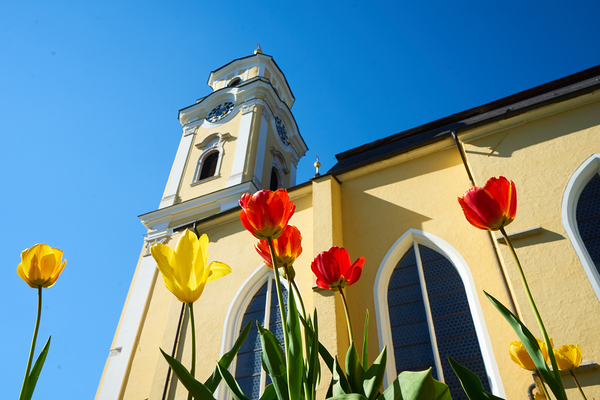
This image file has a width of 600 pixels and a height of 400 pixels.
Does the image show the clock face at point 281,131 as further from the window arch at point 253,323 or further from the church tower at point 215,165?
the window arch at point 253,323

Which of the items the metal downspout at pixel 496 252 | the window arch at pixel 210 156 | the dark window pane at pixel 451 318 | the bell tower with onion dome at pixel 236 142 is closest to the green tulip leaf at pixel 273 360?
the metal downspout at pixel 496 252

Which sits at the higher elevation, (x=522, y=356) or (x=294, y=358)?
(x=522, y=356)

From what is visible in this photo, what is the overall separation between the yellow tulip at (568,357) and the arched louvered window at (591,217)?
3557mm

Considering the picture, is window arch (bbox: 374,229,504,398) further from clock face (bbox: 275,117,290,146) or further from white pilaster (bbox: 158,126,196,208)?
clock face (bbox: 275,117,290,146)

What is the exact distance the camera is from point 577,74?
373 inches

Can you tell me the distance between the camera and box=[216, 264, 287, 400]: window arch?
25.3ft

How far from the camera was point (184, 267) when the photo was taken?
60.9 inches

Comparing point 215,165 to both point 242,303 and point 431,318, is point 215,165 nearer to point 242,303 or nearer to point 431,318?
point 242,303

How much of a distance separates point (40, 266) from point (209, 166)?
1812 centimetres

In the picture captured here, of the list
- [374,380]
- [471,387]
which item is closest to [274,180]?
[374,380]

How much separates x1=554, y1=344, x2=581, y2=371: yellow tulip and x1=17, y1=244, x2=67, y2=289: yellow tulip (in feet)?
8.91

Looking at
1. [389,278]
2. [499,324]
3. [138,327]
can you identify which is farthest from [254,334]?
[138,327]

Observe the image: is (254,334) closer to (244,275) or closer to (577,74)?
(244,275)

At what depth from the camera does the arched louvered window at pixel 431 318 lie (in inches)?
233
